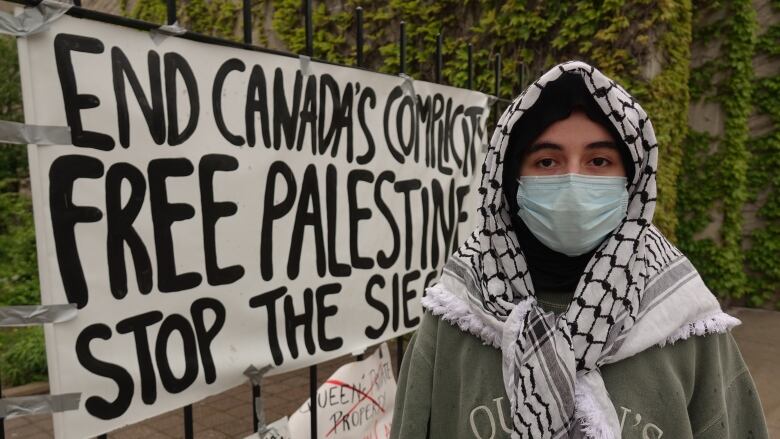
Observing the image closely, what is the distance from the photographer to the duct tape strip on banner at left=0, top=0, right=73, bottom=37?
132 cm

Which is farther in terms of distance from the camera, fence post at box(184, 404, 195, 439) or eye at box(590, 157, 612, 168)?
fence post at box(184, 404, 195, 439)

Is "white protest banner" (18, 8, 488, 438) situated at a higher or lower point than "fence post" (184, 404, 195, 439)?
higher

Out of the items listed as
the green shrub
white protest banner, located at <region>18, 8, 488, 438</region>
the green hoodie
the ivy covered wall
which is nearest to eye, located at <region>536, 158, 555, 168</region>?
the green hoodie

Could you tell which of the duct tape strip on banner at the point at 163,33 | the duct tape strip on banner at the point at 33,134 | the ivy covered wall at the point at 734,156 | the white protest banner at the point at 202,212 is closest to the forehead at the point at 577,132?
the white protest banner at the point at 202,212

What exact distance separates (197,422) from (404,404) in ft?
9.98

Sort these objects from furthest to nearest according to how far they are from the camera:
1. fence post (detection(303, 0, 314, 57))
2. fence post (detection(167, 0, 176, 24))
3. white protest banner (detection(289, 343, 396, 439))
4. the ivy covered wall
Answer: the ivy covered wall
white protest banner (detection(289, 343, 396, 439))
fence post (detection(303, 0, 314, 57))
fence post (detection(167, 0, 176, 24))

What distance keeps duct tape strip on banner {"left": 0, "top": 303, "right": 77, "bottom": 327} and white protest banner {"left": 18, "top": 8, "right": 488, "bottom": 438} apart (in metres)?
0.03

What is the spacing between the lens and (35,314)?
54.2 inches

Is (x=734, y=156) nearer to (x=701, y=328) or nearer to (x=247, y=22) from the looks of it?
→ (x=701, y=328)

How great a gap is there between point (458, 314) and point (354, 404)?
1.10 metres

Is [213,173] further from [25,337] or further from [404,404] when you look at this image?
[25,337]

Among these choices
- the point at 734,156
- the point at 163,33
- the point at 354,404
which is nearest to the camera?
the point at 163,33

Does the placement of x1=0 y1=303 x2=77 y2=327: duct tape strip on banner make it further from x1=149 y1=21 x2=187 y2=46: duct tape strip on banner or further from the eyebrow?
the eyebrow

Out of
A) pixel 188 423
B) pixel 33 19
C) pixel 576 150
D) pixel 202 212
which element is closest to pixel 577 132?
pixel 576 150
